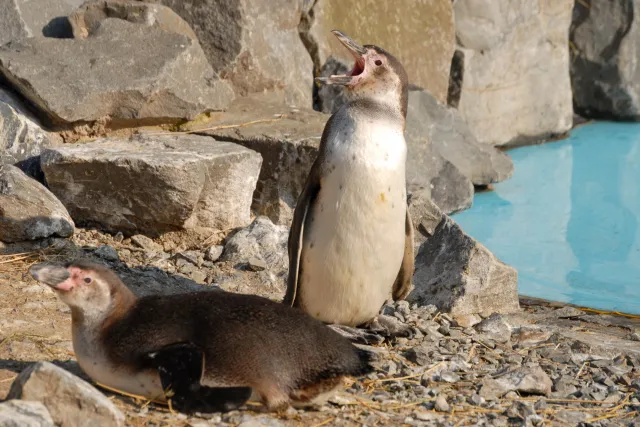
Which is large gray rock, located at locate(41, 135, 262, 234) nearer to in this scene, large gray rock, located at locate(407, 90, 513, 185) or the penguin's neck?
the penguin's neck

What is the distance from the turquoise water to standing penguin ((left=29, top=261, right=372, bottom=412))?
11.7 feet

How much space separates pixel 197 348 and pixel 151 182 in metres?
2.35

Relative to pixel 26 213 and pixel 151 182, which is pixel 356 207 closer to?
pixel 151 182

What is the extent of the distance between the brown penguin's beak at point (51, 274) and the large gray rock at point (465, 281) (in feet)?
7.54

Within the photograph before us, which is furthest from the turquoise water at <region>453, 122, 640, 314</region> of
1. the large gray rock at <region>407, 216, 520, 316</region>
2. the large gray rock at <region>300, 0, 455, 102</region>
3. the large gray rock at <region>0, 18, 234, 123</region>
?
the large gray rock at <region>0, 18, 234, 123</region>

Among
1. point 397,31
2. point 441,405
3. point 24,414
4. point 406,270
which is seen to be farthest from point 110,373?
point 397,31

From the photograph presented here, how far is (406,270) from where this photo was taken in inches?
207

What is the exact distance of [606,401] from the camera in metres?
4.28

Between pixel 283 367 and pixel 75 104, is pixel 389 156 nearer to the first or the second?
pixel 283 367

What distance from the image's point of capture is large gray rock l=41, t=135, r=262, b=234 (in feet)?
18.8

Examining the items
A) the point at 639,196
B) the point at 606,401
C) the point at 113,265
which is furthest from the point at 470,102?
the point at 606,401

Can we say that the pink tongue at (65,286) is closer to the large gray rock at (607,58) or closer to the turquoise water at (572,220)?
the turquoise water at (572,220)

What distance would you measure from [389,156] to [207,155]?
4.84ft

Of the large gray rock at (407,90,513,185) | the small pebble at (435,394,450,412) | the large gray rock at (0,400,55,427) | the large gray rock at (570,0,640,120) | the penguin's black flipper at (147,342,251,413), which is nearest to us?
the large gray rock at (0,400,55,427)
